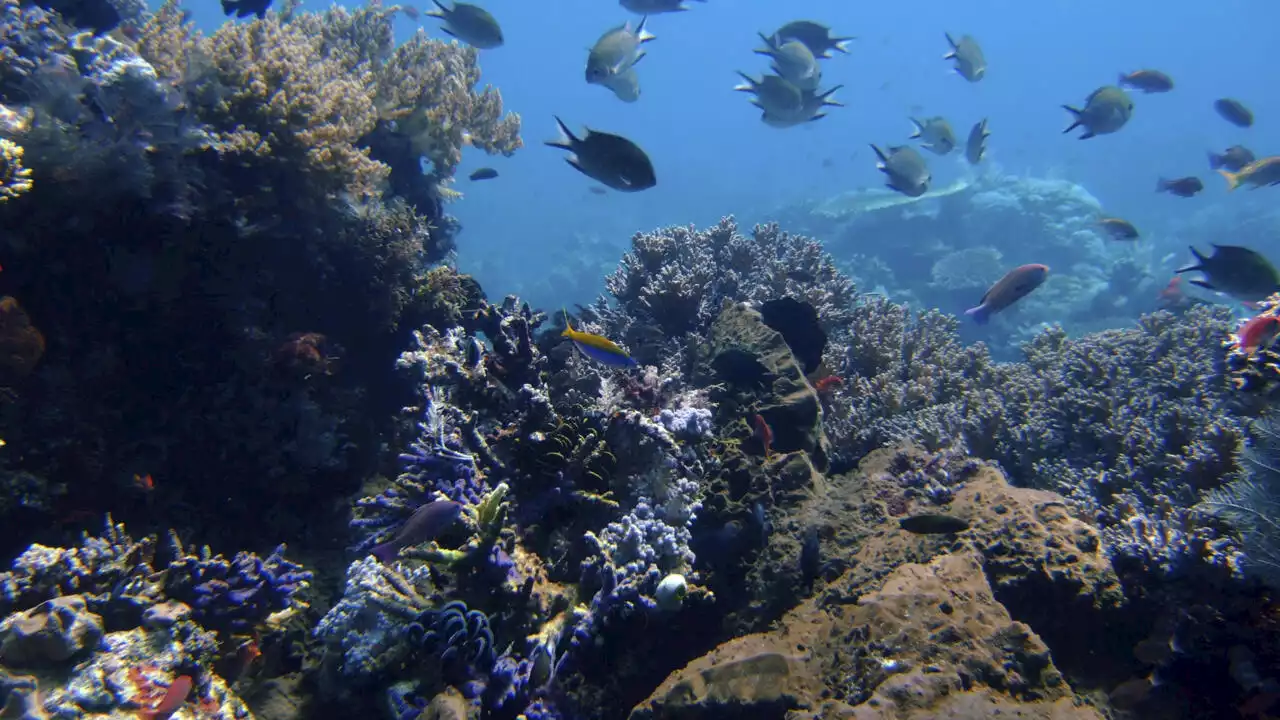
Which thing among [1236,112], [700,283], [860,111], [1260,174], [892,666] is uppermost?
[860,111]

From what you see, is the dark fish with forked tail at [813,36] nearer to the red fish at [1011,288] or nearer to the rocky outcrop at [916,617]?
the red fish at [1011,288]

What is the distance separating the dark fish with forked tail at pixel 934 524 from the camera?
320 cm

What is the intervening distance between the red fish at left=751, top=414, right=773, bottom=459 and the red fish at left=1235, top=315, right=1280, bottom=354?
3231 millimetres

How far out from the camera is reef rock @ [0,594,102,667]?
2375 millimetres

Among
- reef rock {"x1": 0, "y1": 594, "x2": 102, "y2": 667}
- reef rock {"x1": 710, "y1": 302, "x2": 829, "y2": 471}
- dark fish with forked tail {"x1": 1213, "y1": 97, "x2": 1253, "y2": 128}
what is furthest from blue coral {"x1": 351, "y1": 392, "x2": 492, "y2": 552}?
dark fish with forked tail {"x1": 1213, "y1": 97, "x2": 1253, "y2": 128}

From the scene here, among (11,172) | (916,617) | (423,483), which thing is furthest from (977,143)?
(11,172)

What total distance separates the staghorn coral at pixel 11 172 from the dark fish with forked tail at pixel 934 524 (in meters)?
5.27

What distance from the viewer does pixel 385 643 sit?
2.79 meters

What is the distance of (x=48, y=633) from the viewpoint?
2412mm

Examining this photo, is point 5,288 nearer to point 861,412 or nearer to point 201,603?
point 201,603

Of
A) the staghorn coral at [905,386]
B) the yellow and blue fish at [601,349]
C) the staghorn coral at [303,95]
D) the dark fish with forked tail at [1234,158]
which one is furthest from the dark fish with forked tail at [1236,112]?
the staghorn coral at [303,95]

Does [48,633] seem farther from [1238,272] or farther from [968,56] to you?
[968,56]

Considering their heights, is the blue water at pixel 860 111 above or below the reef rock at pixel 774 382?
above

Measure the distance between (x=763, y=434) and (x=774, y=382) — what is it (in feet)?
1.63
